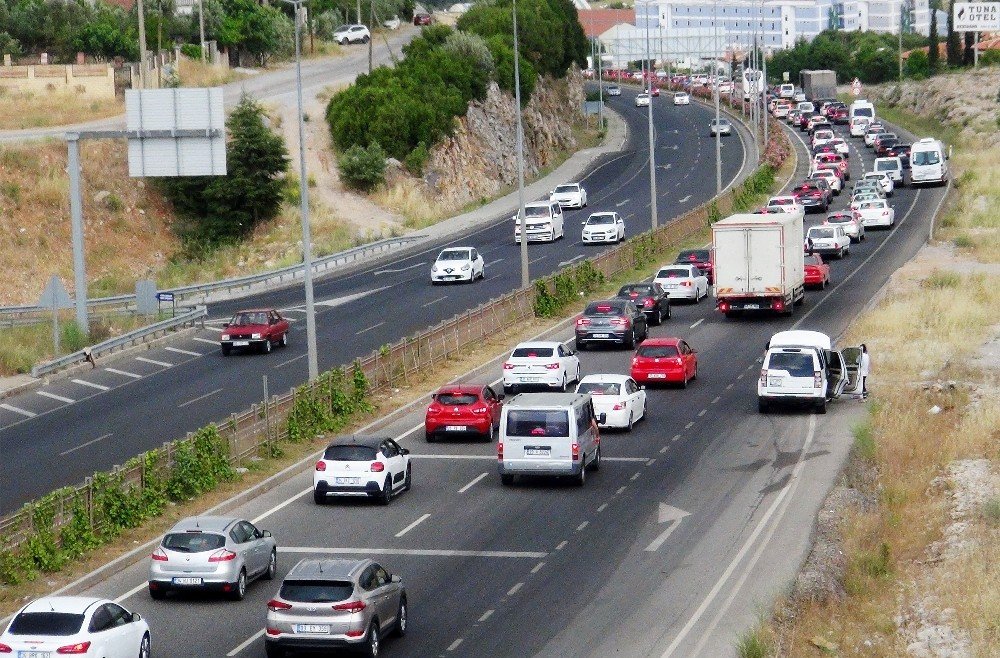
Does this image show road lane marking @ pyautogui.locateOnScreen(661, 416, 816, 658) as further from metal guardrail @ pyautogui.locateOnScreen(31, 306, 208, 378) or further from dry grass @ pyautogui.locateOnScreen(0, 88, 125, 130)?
dry grass @ pyautogui.locateOnScreen(0, 88, 125, 130)

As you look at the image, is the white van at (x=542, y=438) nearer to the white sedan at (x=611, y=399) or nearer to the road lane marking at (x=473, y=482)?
the road lane marking at (x=473, y=482)

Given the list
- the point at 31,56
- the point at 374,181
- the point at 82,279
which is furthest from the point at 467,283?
the point at 31,56

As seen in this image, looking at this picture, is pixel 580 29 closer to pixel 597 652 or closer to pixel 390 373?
pixel 390 373

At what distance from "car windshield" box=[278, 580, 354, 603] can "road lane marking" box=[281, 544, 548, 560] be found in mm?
6784

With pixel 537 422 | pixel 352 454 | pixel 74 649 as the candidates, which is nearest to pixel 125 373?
pixel 352 454

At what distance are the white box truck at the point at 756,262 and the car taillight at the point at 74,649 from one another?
35.2 meters

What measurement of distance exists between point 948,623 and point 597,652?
19.0 feet

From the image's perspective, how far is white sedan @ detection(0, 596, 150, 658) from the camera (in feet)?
68.9

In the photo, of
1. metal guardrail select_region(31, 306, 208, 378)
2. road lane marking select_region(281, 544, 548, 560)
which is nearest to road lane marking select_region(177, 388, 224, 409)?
metal guardrail select_region(31, 306, 208, 378)

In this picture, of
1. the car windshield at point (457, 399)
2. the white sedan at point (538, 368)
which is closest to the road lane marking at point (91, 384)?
the white sedan at point (538, 368)

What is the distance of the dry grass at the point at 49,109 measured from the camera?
9219 cm

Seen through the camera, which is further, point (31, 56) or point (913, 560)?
point (31, 56)

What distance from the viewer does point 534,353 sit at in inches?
1772

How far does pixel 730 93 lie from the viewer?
501ft
